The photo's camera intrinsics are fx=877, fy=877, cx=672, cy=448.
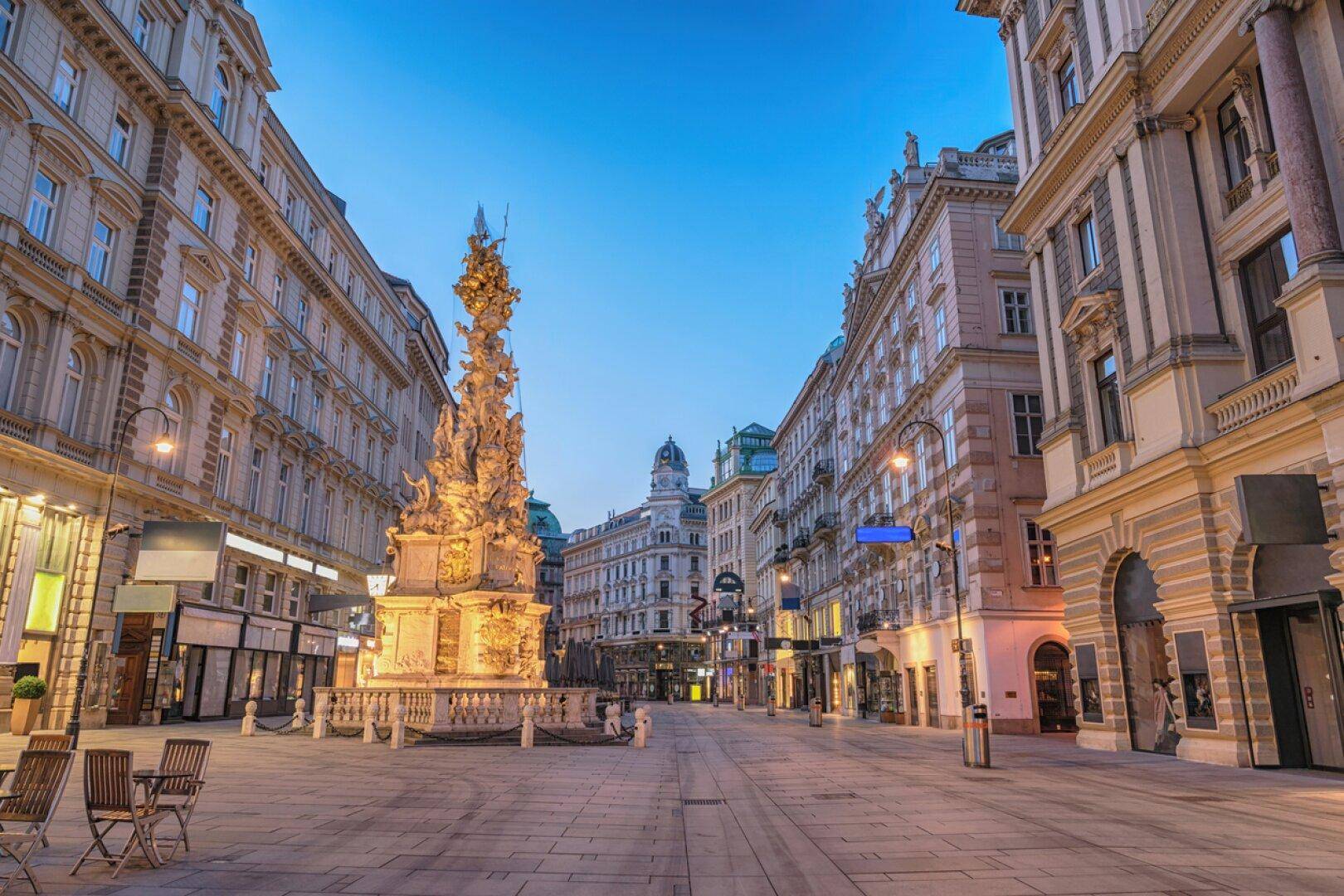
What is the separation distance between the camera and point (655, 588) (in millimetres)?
106688

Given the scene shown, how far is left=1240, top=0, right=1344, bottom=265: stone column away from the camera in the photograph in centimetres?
1557

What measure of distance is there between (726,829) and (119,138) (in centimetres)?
2992

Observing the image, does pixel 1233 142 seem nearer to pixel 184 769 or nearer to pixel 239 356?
pixel 184 769

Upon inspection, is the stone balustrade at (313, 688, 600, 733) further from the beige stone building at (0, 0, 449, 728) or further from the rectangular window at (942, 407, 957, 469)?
the rectangular window at (942, 407, 957, 469)

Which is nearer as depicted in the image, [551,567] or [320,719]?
[320,719]

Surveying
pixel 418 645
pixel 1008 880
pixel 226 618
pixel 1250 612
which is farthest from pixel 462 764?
pixel 226 618

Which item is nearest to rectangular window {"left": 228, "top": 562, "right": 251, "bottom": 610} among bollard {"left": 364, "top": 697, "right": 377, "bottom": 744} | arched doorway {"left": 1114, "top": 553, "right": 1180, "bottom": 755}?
bollard {"left": 364, "top": 697, "right": 377, "bottom": 744}

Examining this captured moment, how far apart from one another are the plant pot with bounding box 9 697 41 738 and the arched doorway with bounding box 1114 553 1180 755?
1122 inches

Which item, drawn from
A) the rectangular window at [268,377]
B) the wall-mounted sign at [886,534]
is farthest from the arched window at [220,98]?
the wall-mounted sign at [886,534]

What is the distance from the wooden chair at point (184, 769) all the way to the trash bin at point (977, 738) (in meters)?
14.2

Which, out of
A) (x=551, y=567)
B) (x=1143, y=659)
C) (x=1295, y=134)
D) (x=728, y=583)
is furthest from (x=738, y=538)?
(x=1295, y=134)

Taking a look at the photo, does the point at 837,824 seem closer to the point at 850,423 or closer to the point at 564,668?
the point at 564,668

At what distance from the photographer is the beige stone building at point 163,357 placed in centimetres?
2419

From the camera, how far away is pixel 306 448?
4275cm
